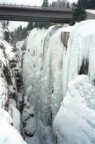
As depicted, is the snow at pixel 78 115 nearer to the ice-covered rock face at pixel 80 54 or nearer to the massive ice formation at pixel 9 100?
the ice-covered rock face at pixel 80 54

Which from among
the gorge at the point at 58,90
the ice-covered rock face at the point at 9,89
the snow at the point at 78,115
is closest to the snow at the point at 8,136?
the ice-covered rock face at the point at 9,89

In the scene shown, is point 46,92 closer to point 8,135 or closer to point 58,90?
point 58,90

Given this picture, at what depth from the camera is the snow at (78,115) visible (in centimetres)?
1800

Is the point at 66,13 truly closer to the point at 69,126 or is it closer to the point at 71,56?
the point at 71,56

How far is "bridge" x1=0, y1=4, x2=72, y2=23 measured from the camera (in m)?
44.0

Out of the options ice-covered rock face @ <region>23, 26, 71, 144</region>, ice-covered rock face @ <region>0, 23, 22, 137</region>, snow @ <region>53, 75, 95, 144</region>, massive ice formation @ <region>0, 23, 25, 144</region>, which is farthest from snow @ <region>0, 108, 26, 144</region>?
ice-covered rock face @ <region>23, 26, 71, 144</region>

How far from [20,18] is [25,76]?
830cm

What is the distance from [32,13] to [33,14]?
0.20 metres

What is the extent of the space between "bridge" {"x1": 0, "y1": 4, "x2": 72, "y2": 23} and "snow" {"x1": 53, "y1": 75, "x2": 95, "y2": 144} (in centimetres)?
2537

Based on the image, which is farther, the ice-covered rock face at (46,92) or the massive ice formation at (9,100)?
the ice-covered rock face at (46,92)

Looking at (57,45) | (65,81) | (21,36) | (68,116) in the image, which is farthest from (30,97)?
(21,36)

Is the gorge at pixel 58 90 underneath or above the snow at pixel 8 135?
underneath

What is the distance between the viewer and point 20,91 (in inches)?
1223

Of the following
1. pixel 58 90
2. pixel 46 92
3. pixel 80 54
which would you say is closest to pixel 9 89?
pixel 58 90
